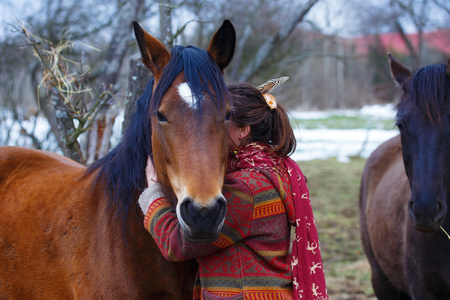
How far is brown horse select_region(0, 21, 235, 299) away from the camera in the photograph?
1.62 meters

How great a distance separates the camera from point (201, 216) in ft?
4.81

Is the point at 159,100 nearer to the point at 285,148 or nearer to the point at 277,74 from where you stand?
the point at 285,148

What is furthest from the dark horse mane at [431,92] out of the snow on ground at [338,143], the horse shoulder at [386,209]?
the snow on ground at [338,143]

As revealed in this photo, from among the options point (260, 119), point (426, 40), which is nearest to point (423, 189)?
point (260, 119)

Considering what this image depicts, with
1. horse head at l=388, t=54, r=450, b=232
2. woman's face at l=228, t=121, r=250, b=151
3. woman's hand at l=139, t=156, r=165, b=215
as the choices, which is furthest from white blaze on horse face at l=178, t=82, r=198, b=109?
horse head at l=388, t=54, r=450, b=232

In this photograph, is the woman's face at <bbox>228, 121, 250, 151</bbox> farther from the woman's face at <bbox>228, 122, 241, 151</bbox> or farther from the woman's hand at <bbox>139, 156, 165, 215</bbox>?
the woman's hand at <bbox>139, 156, 165, 215</bbox>

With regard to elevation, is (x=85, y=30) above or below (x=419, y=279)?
above

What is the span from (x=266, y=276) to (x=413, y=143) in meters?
1.59

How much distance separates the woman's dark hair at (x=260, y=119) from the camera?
79.7 inches

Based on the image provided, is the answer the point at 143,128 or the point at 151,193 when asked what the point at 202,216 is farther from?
the point at 143,128

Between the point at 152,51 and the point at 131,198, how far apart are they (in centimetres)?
78

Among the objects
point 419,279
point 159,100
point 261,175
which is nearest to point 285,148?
point 261,175

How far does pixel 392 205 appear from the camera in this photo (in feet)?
11.9

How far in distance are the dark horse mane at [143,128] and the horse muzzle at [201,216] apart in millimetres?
414
